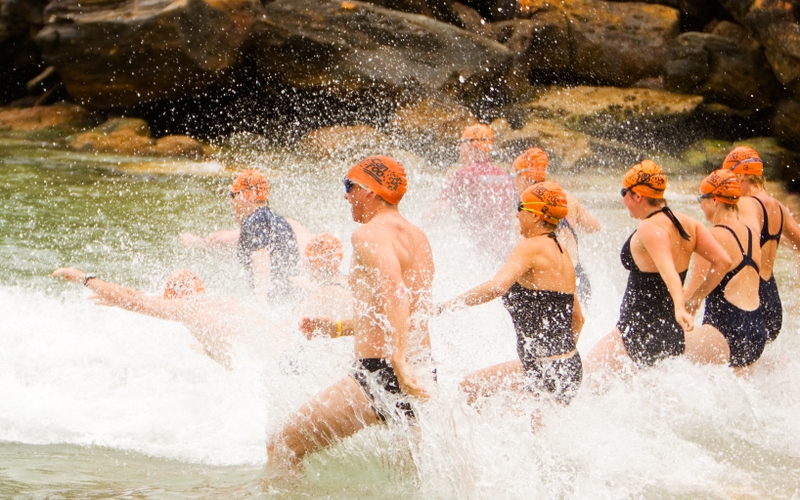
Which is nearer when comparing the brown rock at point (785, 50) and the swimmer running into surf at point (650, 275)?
the swimmer running into surf at point (650, 275)

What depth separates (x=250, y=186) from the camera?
6184mm

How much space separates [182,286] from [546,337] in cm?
248

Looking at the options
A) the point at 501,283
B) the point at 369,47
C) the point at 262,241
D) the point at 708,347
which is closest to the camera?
the point at 501,283

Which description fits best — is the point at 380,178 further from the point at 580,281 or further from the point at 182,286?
the point at 580,281

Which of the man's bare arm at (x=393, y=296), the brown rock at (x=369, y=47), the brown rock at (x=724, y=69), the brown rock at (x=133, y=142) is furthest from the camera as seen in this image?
the brown rock at (x=724, y=69)

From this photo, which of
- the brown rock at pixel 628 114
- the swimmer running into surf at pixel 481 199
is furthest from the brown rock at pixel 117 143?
the swimmer running into surf at pixel 481 199

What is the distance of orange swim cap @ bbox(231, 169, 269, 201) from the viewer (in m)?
6.16

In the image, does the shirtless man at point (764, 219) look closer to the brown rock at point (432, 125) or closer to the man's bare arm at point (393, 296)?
the man's bare arm at point (393, 296)

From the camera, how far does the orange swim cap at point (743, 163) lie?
5.62 m

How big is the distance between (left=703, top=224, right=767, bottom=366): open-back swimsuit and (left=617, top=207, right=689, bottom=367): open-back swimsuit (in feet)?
1.31

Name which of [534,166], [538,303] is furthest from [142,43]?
[538,303]

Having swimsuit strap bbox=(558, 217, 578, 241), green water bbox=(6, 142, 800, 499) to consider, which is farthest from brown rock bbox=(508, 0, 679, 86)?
swimsuit strap bbox=(558, 217, 578, 241)

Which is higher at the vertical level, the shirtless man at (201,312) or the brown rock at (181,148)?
the brown rock at (181,148)

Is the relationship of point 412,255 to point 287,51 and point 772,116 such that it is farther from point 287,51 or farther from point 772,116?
point 772,116
